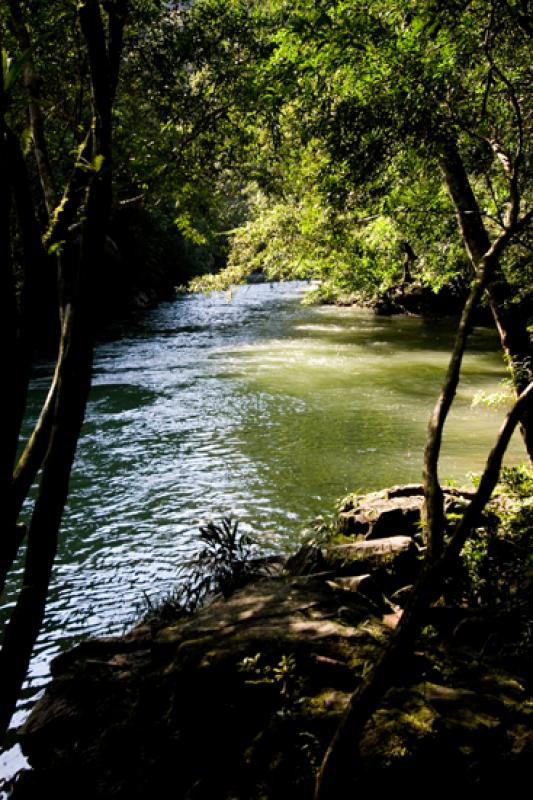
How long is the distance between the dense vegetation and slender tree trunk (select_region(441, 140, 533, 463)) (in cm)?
3

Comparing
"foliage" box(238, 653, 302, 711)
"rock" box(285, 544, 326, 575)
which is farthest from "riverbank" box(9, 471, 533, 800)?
"rock" box(285, 544, 326, 575)

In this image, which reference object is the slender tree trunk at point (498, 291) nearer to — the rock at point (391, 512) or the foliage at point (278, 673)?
the rock at point (391, 512)

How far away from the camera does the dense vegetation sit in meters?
2.95

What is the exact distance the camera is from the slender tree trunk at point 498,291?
6586 mm

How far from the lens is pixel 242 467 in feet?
40.4

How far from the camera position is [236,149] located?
20.9ft

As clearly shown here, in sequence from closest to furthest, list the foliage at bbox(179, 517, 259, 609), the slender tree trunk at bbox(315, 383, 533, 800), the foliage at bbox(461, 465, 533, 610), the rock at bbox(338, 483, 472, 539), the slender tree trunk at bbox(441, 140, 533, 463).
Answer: the slender tree trunk at bbox(315, 383, 533, 800) < the foliage at bbox(461, 465, 533, 610) < the slender tree trunk at bbox(441, 140, 533, 463) < the foliage at bbox(179, 517, 259, 609) < the rock at bbox(338, 483, 472, 539)

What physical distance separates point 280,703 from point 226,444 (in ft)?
33.4

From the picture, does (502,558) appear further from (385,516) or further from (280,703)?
(280,703)

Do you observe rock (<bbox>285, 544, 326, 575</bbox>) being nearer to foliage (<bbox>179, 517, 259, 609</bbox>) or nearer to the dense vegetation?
foliage (<bbox>179, 517, 259, 609</bbox>)

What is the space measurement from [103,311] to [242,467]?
24299 mm

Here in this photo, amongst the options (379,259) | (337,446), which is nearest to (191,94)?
(379,259)

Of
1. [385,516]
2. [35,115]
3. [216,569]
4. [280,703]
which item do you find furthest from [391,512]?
[35,115]

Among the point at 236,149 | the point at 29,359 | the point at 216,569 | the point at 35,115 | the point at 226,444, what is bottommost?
the point at 216,569
